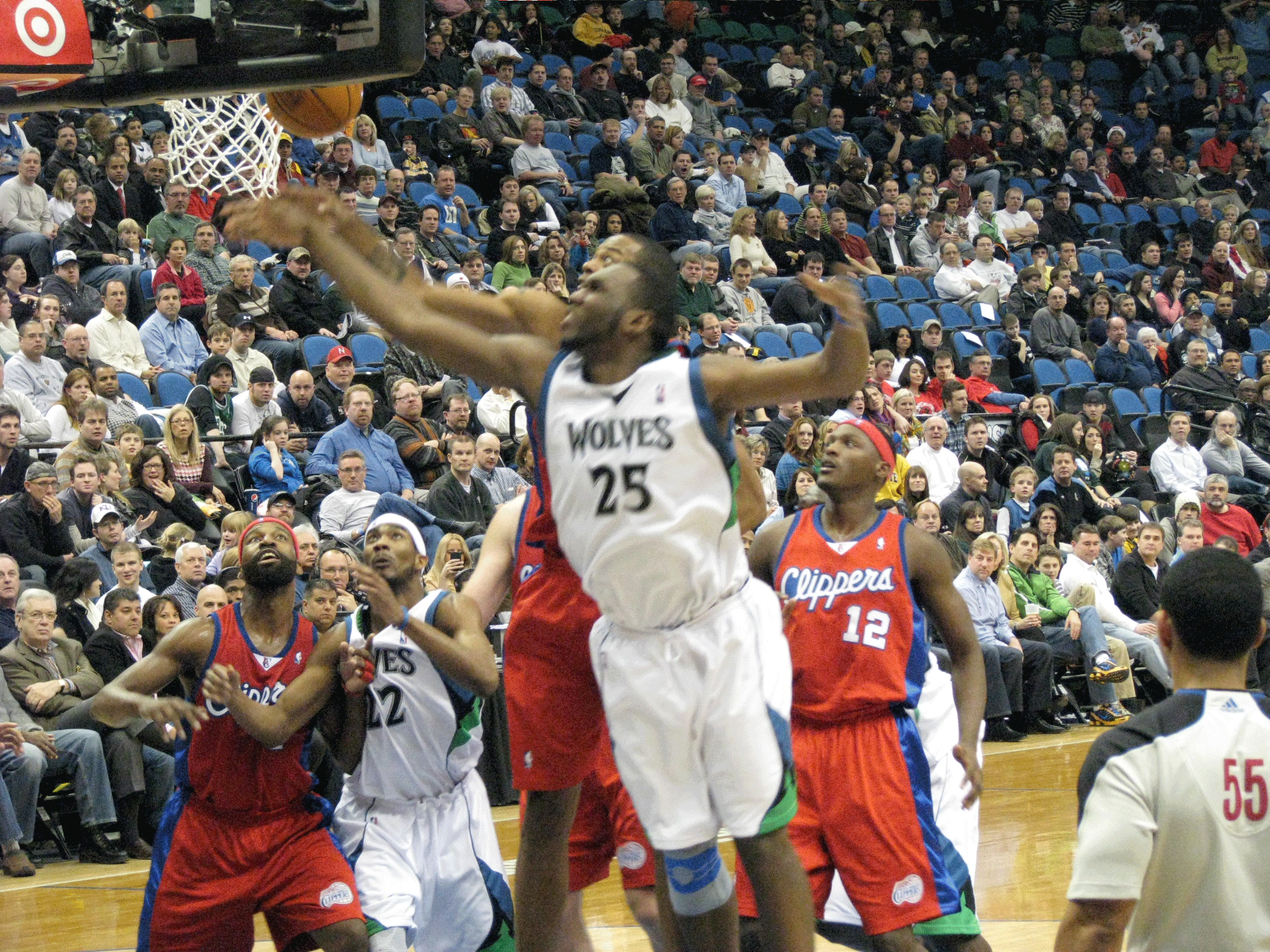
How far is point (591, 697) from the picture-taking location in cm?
388

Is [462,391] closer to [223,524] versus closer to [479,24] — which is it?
[223,524]

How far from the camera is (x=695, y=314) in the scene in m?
13.7

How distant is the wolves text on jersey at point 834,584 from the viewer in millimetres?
4508

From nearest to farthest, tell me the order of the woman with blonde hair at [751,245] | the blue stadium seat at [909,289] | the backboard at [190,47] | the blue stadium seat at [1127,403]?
the backboard at [190,47], the blue stadium seat at [1127,403], the woman with blonde hair at [751,245], the blue stadium seat at [909,289]

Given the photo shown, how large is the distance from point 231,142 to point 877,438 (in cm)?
487

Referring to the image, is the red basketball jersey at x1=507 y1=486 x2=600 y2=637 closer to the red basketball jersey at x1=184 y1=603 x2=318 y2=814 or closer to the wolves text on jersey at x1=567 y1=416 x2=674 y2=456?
the wolves text on jersey at x1=567 y1=416 x2=674 y2=456

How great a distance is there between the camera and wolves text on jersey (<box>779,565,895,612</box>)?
451 centimetres

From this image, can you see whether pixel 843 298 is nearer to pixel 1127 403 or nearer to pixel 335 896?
pixel 335 896

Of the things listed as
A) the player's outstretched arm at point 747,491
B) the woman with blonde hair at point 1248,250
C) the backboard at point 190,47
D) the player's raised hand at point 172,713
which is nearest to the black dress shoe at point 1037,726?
the backboard at point 190,47

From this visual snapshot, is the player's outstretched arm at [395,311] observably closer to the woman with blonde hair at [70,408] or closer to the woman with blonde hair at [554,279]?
the woman with blonde hair at [70,408]

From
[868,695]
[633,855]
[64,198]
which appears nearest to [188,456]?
[64,198]

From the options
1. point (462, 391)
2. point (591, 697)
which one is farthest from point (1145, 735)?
point (462, 391)

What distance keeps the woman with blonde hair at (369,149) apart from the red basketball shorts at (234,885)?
9.70 metres

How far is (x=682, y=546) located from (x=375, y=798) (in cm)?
233
